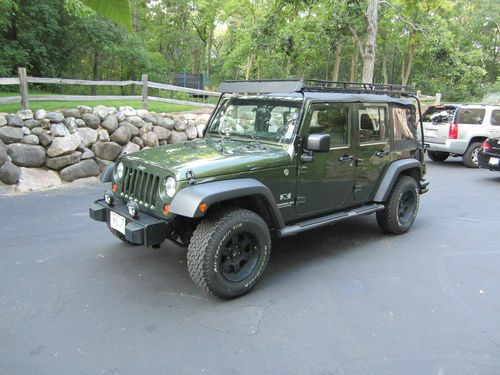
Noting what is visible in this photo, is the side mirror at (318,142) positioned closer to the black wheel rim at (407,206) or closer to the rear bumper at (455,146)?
the black wheel rim at (407,206)

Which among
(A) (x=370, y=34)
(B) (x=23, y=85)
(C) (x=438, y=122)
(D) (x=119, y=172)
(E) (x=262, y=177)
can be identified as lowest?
(D) (x=119, y=172)

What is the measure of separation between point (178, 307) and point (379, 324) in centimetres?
168

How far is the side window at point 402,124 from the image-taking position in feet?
18.6

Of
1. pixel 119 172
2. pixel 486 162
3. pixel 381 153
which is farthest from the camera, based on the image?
pixel 486 162

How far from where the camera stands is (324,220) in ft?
15.7

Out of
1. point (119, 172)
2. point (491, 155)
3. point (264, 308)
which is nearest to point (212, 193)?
point (264, 308)

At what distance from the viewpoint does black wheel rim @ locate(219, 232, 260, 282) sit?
3.89m

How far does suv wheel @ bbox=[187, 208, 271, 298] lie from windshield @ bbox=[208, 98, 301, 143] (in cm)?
107

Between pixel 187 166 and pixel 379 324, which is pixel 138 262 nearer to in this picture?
pixel 187 166

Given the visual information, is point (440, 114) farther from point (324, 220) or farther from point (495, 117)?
point (324, 220)

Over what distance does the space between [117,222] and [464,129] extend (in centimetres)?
1014

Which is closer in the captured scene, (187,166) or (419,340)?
(419,340)

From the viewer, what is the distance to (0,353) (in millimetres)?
3006

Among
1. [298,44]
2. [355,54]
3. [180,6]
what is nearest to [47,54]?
[298,44]
